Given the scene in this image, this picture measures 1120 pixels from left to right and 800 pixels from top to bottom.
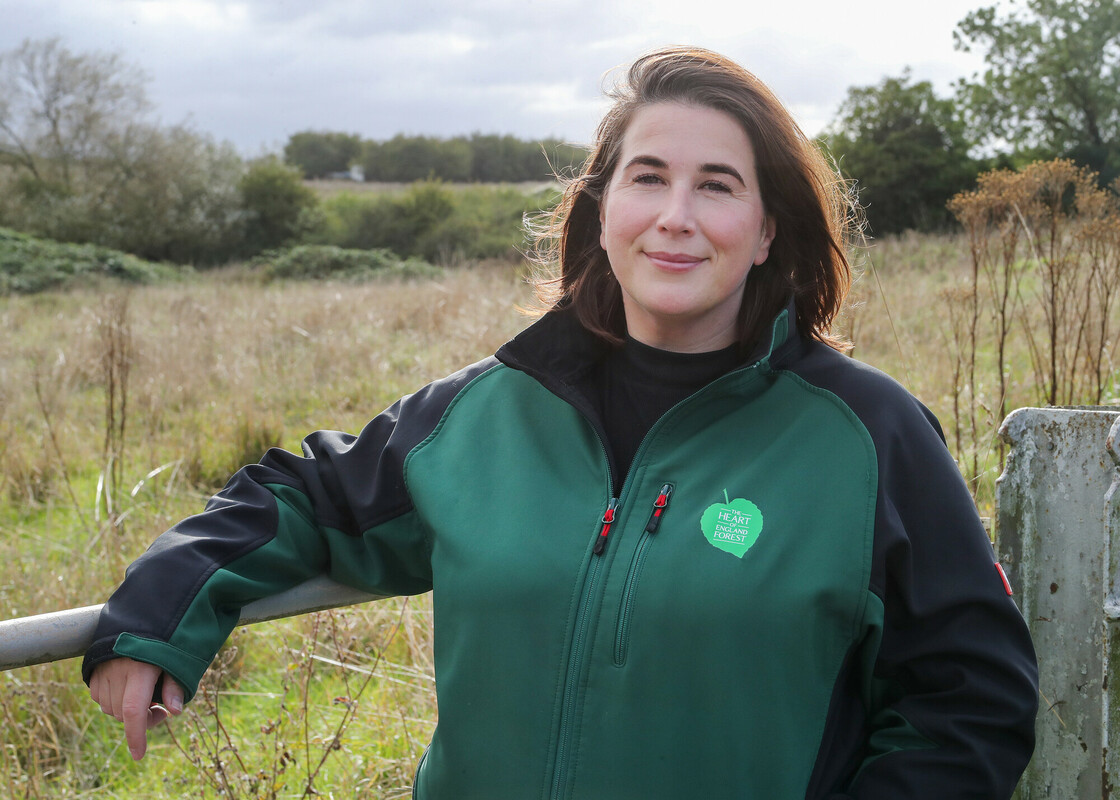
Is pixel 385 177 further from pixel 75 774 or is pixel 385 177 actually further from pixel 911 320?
pixel 75 774

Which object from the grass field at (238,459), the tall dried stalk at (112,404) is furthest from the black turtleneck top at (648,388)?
the tall dried stalk at (112,404)

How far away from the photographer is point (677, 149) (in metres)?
1.69

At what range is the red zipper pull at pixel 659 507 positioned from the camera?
1.44 meters

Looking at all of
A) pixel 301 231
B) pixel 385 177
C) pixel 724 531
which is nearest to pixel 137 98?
pixel 301 231

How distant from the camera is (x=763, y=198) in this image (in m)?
1.79

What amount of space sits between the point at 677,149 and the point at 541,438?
609 millimetres

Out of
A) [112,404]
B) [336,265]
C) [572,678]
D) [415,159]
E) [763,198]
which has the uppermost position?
A: [415,159]

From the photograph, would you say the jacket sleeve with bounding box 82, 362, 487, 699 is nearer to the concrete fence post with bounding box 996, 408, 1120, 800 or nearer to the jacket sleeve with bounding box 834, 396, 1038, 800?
the jacket sleeve with bounding box 834, 396, 1038, 800

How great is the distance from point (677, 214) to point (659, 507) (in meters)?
0.55

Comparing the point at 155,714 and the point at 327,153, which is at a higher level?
the point at 327,153

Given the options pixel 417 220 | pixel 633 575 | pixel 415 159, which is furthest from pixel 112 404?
pixel 415 159

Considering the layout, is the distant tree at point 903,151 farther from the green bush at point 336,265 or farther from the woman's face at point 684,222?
the woman's face at point 684,222

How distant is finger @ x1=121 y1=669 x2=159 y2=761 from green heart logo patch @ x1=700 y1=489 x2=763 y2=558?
36.8 inches

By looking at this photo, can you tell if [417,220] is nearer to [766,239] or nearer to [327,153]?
[327,153]
